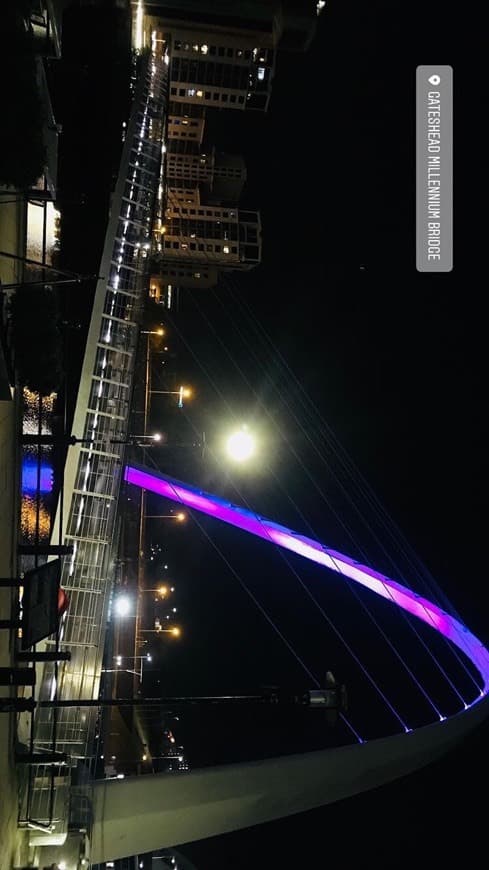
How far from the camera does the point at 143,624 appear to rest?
18641 millimetres

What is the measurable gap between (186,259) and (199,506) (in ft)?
45.4

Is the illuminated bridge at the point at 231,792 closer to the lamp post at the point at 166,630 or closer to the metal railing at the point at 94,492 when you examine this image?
the metal railing at the point at 94,492

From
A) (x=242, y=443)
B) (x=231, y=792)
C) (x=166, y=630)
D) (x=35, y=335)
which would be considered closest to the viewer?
(x=35, y=335)

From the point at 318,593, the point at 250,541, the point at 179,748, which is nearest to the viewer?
the point at 179,748

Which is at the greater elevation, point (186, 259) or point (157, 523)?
point (186, 259)

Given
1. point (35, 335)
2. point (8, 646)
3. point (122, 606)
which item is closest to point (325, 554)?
point (122, 606)

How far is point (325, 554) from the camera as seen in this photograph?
59.8ft

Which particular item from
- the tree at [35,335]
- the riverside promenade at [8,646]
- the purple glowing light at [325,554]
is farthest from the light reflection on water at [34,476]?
the purple glowing light at [325,554]

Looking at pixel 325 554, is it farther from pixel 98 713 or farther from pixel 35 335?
pixel 35 335

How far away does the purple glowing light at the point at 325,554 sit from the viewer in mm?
16484

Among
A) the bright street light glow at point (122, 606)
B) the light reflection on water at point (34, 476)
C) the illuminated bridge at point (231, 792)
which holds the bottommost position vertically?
the illuminated bridge at point (231, 792)

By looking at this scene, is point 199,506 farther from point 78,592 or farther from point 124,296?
point 78,592

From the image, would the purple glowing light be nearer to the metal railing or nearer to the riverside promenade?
the metal railing

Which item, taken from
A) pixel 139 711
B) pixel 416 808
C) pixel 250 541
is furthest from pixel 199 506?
pixel 416 808
